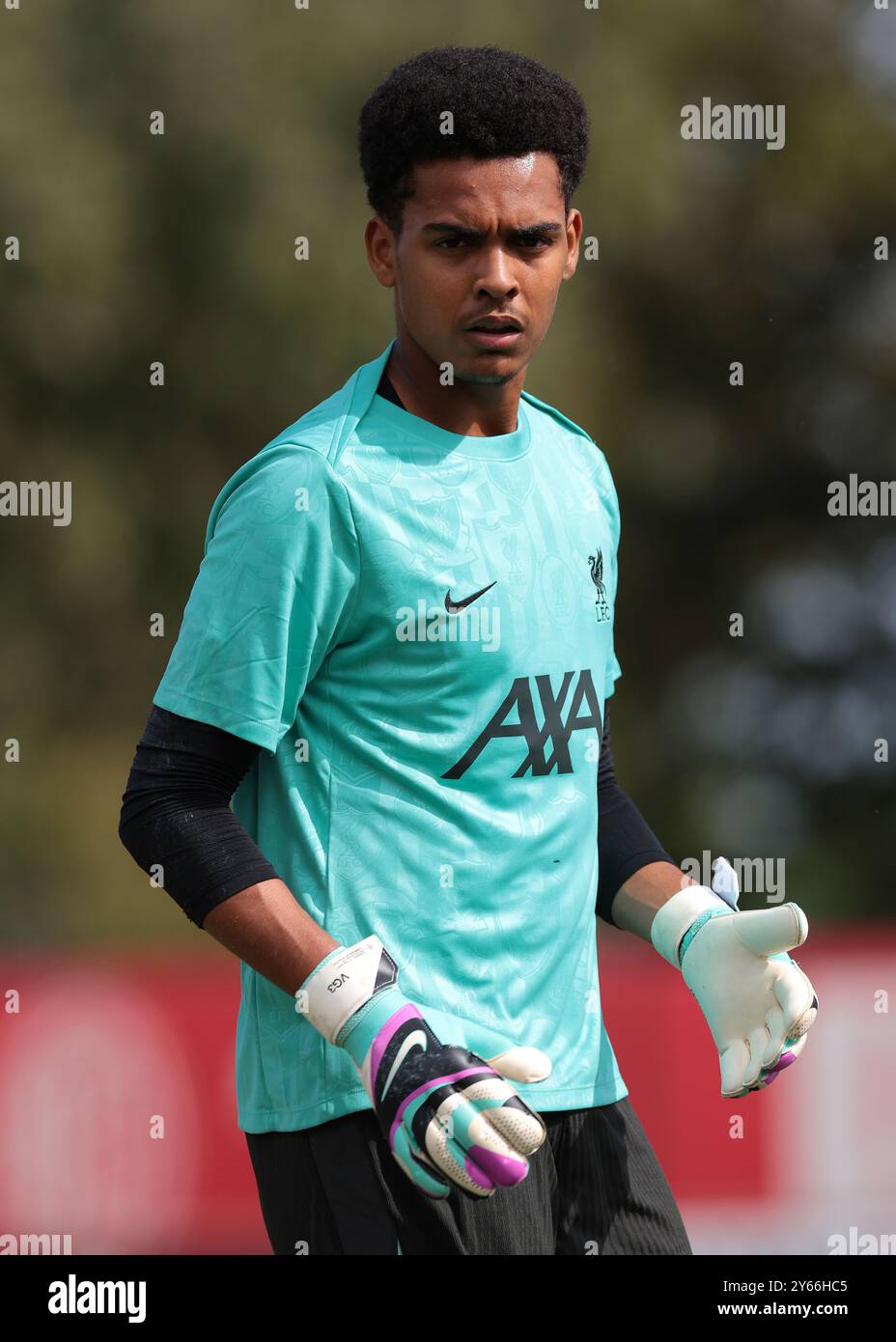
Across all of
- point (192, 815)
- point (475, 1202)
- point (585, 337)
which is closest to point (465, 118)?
point (192, 815)

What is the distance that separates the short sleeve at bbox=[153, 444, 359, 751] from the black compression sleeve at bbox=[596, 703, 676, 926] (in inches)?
23.3

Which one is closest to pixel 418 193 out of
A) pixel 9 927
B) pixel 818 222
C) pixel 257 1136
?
pixel 257 1136

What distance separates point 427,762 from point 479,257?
0.63 metres

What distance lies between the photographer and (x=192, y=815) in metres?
2.32

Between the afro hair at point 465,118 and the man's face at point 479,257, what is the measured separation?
0.02 m

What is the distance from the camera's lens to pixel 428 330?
2.53 metres

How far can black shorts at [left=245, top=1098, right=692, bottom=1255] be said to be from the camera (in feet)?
7.65

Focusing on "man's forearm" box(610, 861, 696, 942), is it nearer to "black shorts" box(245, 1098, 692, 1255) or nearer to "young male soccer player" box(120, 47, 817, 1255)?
"young male soccer player" box(120, 47, 817, 1255)

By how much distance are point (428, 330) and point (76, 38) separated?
427 inches

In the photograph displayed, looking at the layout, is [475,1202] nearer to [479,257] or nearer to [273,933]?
[273,933]

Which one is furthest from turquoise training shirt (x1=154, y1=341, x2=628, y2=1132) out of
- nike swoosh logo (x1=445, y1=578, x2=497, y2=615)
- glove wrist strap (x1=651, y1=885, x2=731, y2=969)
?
glove wrist strap (x1=651, y1=885, x2=731, y2=969)

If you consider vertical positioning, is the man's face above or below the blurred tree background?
below

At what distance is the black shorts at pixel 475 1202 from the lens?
2.33m
